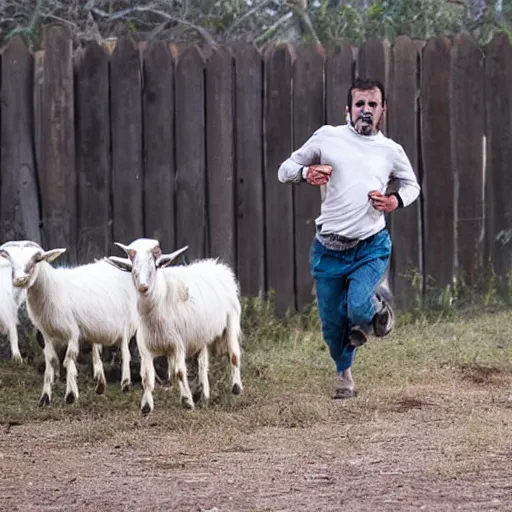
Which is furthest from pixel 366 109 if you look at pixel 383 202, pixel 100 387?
pixel 100 387

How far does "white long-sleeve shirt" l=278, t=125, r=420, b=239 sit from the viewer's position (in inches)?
347

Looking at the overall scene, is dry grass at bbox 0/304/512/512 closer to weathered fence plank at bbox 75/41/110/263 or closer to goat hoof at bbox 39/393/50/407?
goat hoof at bbox 39/393/50/407

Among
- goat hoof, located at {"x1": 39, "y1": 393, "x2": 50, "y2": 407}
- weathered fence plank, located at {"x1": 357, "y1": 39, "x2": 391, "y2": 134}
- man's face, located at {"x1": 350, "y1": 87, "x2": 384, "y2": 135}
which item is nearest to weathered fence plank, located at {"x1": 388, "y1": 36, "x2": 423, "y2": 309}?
weathered fence plank, located at {"x1": 357, "y1": 39, "x2": 391, "y2": 134}

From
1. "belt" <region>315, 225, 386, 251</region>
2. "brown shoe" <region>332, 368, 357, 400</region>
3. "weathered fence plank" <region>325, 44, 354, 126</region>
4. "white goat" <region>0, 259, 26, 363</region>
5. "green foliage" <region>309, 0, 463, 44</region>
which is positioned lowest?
"brown shoe" <region>332, 368, 357, 400</region>

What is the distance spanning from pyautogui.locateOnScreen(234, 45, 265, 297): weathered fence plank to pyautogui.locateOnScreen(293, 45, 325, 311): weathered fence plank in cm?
32

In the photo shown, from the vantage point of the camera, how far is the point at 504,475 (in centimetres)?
658

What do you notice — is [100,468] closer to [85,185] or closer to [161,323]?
[161,323]

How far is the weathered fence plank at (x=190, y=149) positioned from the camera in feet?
38.6

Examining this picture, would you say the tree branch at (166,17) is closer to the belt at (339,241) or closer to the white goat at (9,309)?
the white goat at (9,309)

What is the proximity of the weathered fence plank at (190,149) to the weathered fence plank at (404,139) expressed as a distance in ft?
5.66

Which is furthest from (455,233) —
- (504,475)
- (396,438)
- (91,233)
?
(504,475)

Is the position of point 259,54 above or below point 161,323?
above

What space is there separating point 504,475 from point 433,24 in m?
11.0

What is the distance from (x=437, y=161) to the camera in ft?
39.9
